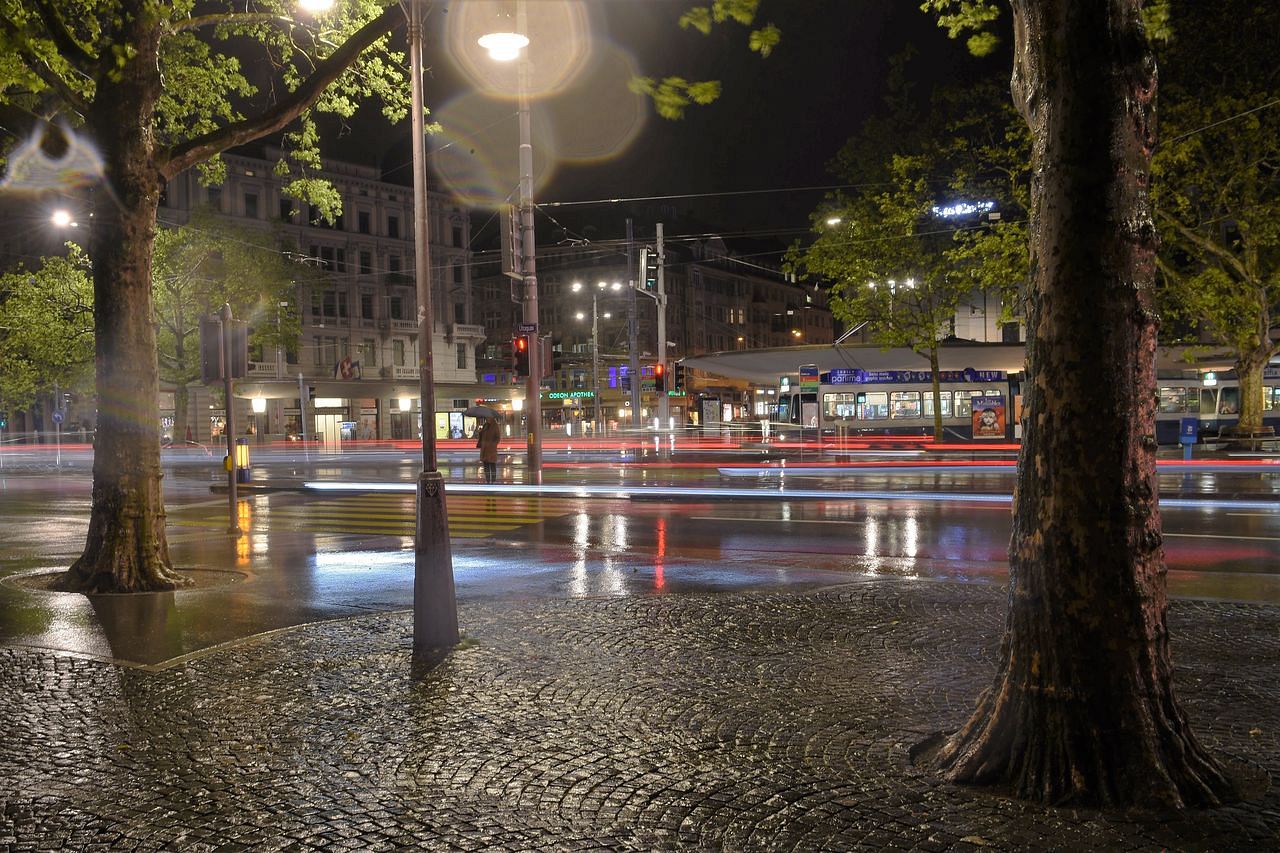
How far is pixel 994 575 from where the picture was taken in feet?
34.6

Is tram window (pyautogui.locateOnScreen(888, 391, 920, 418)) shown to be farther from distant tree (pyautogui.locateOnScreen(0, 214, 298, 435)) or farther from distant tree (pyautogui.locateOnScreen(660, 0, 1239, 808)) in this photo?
distant tree (pyautogui.locateOnScreen(660, 0, 1239, 808))

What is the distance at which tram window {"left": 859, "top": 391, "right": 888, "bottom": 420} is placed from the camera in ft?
148

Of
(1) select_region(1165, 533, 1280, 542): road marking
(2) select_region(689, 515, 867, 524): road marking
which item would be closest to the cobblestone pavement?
(1) select_region(1165, 533, 1280, 542): road marking

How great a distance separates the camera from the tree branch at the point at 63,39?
9266 mm

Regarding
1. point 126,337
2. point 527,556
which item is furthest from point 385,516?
point 126,337

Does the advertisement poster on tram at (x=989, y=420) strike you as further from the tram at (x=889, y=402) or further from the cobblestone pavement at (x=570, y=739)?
the cobblestone pavement at (x=570, y=739)

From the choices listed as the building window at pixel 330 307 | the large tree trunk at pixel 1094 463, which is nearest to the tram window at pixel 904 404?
the building window at pixel 330 307

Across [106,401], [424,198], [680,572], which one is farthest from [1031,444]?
[106,401]

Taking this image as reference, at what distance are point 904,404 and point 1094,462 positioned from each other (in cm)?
4211

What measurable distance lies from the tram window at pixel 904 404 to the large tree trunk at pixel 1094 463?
137 feet

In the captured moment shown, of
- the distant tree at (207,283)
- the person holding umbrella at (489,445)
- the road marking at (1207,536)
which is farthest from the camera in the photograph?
the distant tree at (207,283)

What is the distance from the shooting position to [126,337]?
9.83 meters

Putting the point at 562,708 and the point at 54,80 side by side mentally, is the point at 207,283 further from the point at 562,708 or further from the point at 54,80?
the point at 562,708

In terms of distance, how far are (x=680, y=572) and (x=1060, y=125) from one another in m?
7.41
